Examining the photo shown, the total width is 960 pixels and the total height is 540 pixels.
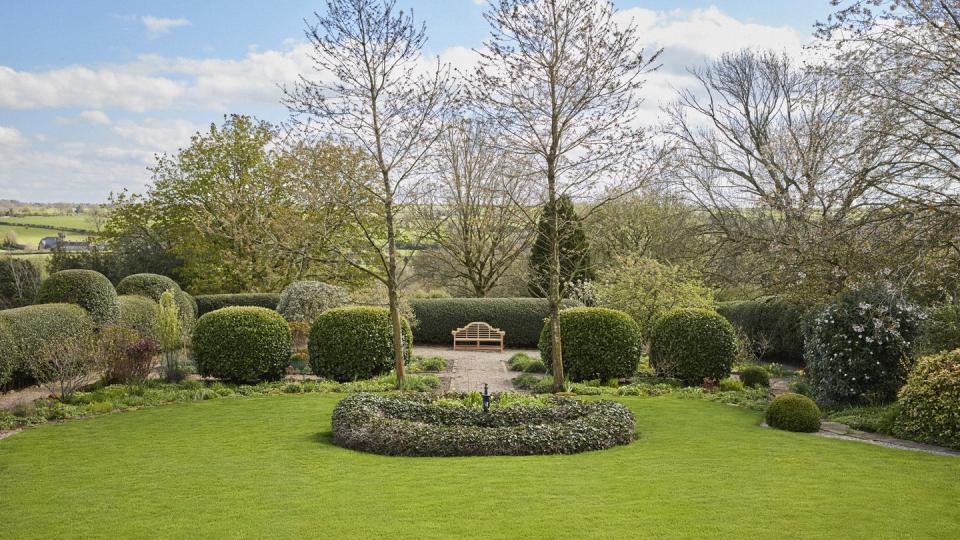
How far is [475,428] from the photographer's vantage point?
9.70m

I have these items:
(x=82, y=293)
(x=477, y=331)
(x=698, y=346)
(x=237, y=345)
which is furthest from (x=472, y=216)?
(x=82, y=293)

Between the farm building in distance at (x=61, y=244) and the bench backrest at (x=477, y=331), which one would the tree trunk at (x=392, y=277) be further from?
the farm building in distance at (x=61, y=244)

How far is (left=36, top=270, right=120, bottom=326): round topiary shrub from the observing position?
52.9ft

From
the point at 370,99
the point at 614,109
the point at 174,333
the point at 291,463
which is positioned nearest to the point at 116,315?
the point at 174,333

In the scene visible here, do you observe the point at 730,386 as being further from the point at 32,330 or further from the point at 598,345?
the point at 32,330

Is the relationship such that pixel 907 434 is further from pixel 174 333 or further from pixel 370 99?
pixel 174 333

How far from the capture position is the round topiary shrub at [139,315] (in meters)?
17.8

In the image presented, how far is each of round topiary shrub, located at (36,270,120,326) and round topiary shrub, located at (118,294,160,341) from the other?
0.83 m

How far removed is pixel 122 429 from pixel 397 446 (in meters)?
4.41

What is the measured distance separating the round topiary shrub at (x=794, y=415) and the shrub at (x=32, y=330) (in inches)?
507

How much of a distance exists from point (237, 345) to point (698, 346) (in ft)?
31.0

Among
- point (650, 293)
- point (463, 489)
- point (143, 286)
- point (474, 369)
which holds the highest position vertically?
point (650, 293)

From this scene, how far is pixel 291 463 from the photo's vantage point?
27.6ft

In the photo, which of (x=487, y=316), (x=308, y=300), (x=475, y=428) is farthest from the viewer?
(x=487, y=316)
